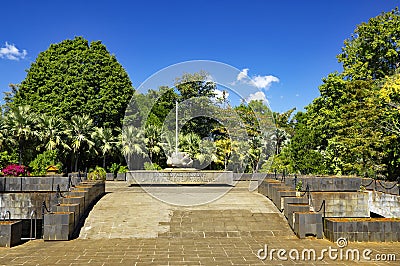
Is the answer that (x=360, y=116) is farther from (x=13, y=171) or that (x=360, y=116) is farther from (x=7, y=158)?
(x=7, y=158)

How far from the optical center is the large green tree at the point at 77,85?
3109 centimetres

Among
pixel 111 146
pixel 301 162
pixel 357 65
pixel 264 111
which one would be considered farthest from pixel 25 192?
pixel 264 111

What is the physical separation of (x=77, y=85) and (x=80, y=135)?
603cm

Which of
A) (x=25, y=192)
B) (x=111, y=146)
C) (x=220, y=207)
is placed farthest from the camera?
(x=111, y=146)

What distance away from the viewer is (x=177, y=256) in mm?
7770

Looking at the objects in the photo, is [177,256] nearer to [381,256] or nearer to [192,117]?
[381,256]

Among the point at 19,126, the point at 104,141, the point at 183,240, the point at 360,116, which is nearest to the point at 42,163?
the point at 19,126

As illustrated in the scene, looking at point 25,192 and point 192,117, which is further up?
point 192,117

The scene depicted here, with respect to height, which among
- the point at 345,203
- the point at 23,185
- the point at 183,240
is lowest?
the point at 183,240

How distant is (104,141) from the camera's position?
28953 millimetres

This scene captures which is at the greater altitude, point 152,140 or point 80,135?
point 80,135

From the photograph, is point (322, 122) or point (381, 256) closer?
point (381, 256)

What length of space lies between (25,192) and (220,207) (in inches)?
347

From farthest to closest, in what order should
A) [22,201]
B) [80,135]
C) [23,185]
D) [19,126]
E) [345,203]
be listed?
[80,135] < [19,126] < [23,185] < [345,203] < [22,201]
